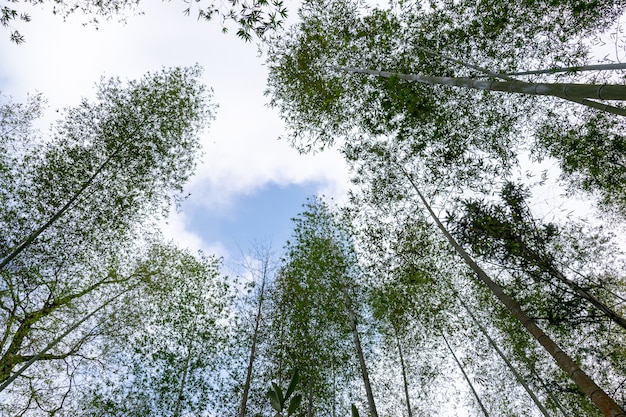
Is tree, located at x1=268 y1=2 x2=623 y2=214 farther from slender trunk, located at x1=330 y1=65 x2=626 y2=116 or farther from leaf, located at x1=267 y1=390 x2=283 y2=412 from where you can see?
leaf, located at x1=267 y1=390 x2=283 y2=412

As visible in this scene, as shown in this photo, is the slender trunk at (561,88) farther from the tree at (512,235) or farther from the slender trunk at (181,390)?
the slender trunk at (181,390)

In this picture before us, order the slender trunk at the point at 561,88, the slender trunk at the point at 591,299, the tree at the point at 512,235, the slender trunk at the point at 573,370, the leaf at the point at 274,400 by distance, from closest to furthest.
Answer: the leaf at the point at 274,400 < the slender trunk at the point at 561,88 < the slender trunk at the point at 573,370 < the slender trunk at the point at 591,299 < the tree at the point at 512,235

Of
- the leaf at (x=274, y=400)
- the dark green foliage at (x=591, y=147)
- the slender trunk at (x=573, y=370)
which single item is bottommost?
the leaf at (x=274, y=400)

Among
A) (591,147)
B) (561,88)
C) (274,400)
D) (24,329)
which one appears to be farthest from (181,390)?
(591,147)

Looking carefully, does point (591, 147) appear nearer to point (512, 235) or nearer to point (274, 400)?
point (512, 235)

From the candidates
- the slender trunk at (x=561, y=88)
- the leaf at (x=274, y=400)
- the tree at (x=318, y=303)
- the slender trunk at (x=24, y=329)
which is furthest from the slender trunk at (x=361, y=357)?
the slender trunk at (x=24, y=329)

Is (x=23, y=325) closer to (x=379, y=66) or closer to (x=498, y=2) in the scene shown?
(x=379, y=66)

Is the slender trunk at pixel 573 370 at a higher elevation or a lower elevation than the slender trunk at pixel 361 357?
lower

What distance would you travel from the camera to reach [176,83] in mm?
9008

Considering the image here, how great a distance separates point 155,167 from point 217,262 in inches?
167

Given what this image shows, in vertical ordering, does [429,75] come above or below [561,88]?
above

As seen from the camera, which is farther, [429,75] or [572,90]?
[429,75]

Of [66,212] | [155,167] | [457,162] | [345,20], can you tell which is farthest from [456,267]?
[66,212]

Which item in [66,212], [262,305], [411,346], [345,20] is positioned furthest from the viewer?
[411,346]
